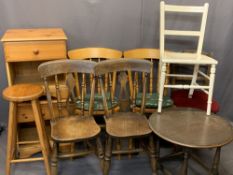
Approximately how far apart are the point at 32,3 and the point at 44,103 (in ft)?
3.11

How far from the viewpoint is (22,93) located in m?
1.82

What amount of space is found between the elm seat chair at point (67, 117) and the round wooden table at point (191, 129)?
47 cm

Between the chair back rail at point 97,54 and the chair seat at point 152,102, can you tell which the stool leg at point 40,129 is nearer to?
the chair back rail at point 97,54

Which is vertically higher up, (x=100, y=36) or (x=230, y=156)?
(x=100, y=36)

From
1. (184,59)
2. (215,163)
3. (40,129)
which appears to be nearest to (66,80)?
(40,129)

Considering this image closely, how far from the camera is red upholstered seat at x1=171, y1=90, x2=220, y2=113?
2.23m

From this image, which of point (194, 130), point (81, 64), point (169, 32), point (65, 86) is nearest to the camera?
point (194, 130)

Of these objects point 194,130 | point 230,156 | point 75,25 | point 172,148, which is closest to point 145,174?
point 172,148

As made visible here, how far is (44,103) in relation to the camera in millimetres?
2105

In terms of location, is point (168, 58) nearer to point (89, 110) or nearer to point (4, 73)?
point (89, 110)

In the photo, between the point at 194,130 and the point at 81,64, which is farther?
the point at 81,64

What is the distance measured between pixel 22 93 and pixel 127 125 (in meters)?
0.81

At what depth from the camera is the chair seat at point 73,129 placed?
1.76 m

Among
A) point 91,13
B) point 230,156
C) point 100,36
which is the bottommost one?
point 230,156
